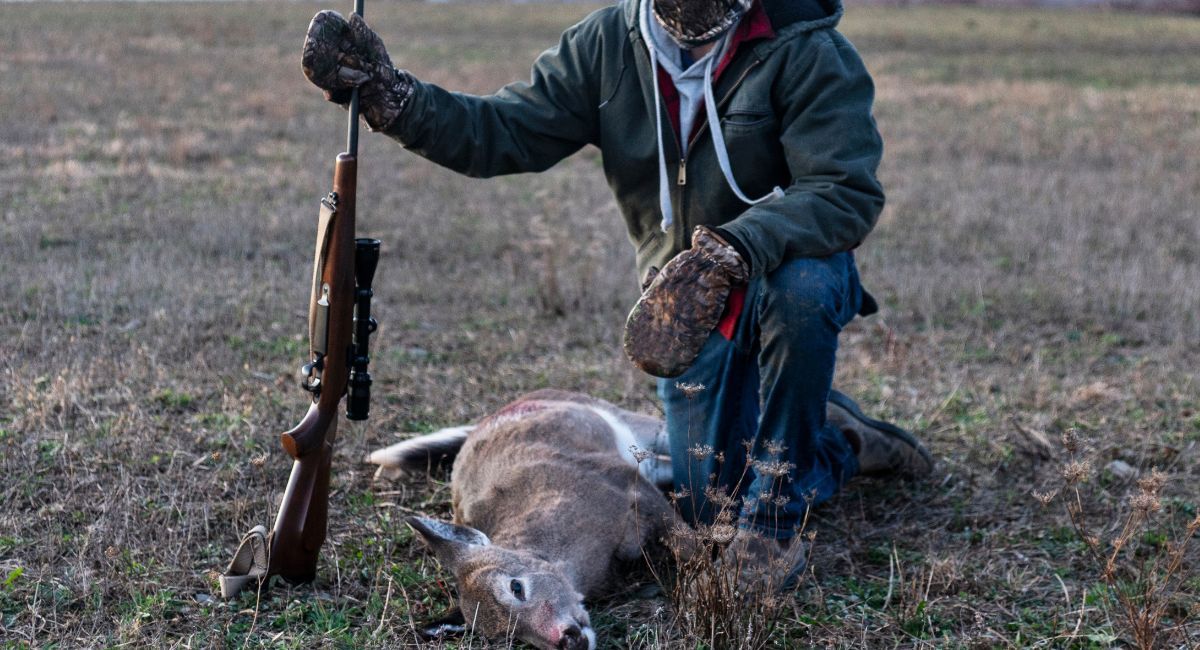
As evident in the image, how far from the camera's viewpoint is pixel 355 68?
12.4ft

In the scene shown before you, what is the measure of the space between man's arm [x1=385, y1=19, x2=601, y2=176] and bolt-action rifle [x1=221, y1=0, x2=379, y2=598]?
0.57 meters

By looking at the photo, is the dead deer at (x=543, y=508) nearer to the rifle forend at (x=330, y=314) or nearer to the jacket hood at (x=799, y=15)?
the rifle forend at (x=330, y=314)

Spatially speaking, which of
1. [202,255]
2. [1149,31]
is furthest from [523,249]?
[1149,31]

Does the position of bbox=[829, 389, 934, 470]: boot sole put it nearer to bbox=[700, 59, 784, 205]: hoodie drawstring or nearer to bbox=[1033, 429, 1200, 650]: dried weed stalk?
bbox=[1033, 429, 1200, 650]: dried weed stalk

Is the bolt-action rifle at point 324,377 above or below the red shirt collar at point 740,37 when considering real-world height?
below

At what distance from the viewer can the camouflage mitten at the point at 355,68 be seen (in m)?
3.66

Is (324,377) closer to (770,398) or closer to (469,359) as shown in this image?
(770,398)

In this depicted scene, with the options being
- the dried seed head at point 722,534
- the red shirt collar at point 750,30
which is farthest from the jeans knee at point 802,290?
the dried seed head at point 722,534

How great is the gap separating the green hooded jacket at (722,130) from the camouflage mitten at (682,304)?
81mm

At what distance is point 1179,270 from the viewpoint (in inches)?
319

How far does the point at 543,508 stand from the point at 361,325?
0.94 metres

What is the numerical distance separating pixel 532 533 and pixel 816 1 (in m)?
2.10

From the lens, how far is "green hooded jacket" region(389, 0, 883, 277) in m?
3.94

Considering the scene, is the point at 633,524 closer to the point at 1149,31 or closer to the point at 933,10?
the point at 1149,31
